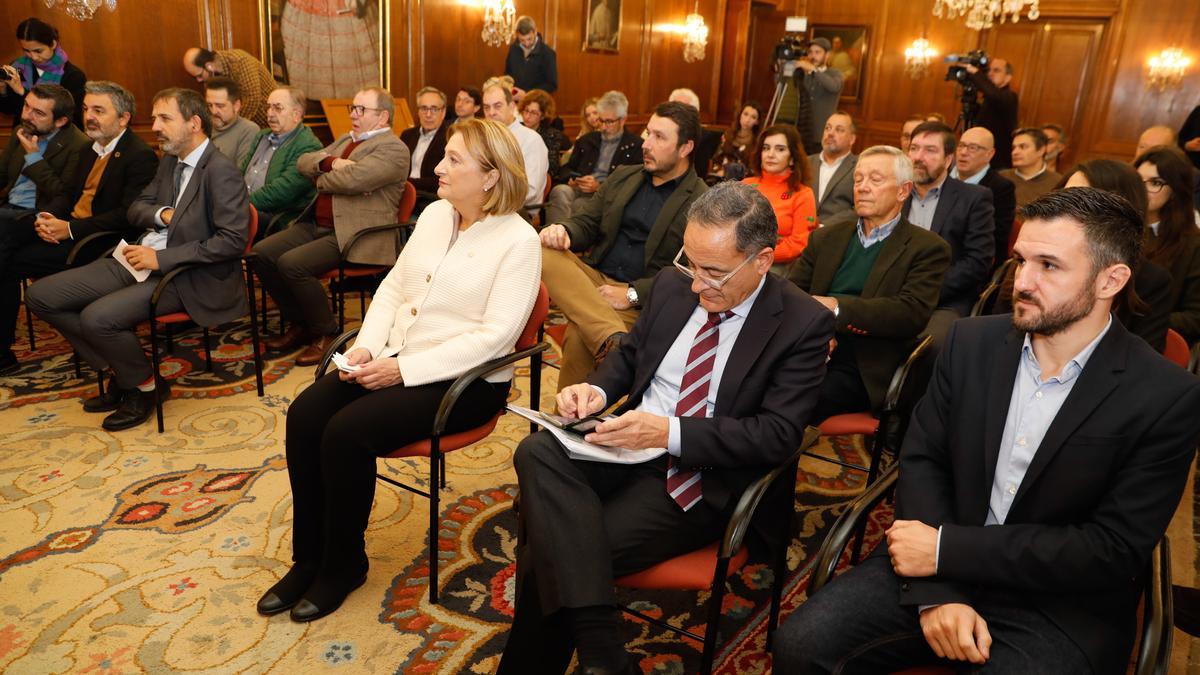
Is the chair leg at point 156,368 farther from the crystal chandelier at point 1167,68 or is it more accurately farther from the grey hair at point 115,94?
the crystal chandelier at point 1167,68

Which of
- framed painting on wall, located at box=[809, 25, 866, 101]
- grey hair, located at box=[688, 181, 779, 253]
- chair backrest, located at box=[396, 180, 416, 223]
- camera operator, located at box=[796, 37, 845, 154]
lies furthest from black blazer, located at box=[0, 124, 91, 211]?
framed painting on wall, located at box=[809, 25, 866, 101]

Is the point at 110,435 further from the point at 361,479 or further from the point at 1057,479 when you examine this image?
the point at 1057,479

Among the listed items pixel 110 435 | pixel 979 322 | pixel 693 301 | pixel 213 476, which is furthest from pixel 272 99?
pixel 979 322

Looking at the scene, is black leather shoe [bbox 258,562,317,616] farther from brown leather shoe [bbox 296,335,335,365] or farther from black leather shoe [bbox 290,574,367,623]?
brown leather shoe [bbox 296,335,335,365]

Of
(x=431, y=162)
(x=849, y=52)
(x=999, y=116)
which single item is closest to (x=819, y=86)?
(x=999, y=116)

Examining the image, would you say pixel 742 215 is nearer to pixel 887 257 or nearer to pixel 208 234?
pixel 887 257

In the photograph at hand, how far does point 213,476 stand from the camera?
336 cm

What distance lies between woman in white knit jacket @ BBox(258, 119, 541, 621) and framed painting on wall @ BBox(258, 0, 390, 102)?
5.16 metres

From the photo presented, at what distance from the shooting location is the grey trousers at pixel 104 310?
3.63 meters

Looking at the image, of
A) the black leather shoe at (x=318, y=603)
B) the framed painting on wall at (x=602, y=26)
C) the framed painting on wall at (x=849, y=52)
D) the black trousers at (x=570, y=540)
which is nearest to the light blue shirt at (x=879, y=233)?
the black trousers at (x=570, y=540)

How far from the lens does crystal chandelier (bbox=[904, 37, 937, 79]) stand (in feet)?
40.4

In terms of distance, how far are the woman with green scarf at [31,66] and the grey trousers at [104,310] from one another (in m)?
2.42

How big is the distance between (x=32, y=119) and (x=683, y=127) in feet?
12.1

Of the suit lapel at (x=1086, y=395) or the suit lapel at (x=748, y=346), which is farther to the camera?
the suit lapel at (x=748, y=346)
